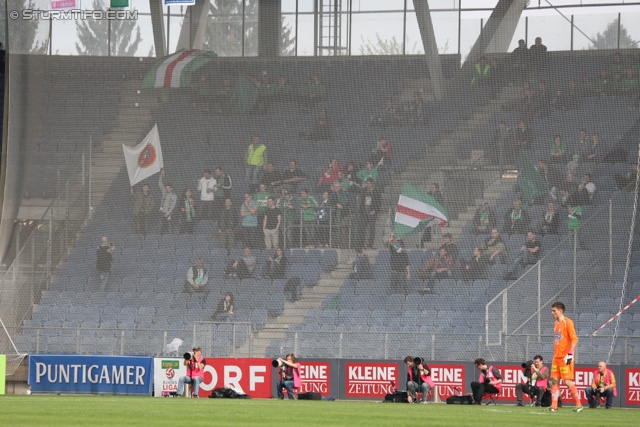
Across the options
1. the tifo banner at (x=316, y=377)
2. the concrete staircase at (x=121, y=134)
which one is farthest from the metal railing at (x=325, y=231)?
the concrete staircase at (x=121, y=134)

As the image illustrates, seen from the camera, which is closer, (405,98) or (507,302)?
(507,302)

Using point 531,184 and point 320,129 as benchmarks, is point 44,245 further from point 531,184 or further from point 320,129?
point 531,184

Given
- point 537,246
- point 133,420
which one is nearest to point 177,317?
point 537,246

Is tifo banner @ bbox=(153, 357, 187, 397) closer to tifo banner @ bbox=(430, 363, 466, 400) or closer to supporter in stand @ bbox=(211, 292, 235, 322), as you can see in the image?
supporter in stand @ bbox=(211, 292, 235, 322)

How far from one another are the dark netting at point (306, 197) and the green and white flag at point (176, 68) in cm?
6

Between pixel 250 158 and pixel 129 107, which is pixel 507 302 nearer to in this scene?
pixel 250 158

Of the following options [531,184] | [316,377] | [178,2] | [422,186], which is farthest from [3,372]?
[531,184]

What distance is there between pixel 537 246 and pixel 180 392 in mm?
6847

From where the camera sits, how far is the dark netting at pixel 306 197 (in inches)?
792

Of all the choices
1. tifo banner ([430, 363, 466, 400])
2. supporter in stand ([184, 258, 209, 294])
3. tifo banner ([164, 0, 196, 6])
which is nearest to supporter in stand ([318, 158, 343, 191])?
supporter in stand ([184, 258, 209, 294])

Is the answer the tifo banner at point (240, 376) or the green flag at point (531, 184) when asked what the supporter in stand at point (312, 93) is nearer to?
the green flag at point (531, 184)

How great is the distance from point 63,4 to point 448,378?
10.6m

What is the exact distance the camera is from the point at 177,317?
2086cm

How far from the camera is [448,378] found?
18.2 metres
